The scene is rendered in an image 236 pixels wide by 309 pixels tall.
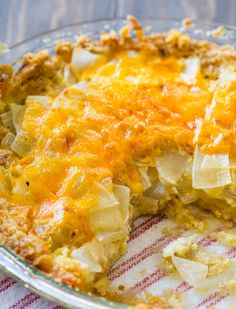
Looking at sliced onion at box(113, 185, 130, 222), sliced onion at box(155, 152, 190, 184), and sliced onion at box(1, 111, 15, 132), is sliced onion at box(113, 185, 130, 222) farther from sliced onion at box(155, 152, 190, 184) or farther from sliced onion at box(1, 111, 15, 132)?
sliced onion at box(1, 111, 15, 132)

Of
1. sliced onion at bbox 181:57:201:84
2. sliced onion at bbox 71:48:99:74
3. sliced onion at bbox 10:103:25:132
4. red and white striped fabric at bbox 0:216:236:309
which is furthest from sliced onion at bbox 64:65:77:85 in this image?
red and white striped fabric at bbox 0:216:236:309

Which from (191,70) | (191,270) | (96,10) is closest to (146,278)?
(191,270)

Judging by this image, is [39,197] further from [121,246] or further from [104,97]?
[104,97]

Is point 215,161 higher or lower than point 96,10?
lower

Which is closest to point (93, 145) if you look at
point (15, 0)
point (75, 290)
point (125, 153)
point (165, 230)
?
point (125, 153)

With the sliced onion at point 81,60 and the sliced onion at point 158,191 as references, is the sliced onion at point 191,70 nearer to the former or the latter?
the sliced onion at point 81,60

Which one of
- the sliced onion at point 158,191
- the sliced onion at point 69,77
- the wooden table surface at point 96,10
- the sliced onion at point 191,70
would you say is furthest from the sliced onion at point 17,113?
the wooden table surface at point 96,10

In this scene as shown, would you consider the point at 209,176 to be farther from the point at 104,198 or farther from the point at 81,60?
the point at 81,60
